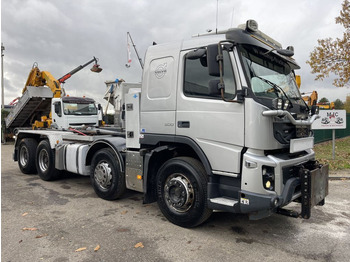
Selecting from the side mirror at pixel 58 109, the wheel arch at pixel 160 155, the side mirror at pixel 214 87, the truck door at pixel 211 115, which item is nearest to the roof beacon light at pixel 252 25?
the truck door at pixel 211 115

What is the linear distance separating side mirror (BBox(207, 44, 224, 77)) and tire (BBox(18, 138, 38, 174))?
6.74m

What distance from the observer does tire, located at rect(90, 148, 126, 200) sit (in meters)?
5.30

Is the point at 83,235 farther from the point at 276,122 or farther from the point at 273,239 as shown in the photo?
the point at 276,122

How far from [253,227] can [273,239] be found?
0.46 m

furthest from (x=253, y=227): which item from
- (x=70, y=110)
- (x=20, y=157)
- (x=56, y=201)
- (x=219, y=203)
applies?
(x=70, y=110)

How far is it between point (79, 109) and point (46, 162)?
431 cm

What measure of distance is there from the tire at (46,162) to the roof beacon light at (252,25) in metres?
5.86

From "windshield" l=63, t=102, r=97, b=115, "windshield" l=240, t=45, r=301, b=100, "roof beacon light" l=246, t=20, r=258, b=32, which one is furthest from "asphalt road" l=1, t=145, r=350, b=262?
"windshield" l=63, t=102, r=97, b=115

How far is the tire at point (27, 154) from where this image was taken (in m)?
8.18

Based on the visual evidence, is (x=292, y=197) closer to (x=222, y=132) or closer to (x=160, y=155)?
(x=222, y=132)

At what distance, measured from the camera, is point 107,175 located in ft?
17.9

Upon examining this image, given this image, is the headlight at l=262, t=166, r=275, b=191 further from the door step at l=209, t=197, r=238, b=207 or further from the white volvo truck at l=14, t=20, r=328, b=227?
the door step at l=209, t=197, r=238, b=207

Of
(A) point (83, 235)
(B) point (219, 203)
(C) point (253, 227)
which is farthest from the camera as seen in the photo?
(C) point (253, 227)

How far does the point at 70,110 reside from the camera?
37.2 feet
